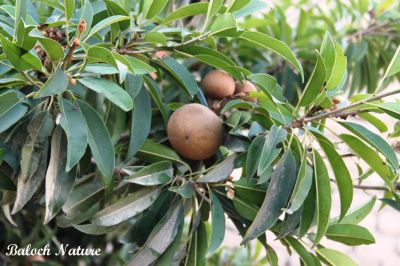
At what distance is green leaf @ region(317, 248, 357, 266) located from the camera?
755 mm

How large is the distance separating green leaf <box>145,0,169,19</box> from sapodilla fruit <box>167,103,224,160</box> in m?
0.14

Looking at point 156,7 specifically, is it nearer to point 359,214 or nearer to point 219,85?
point 219,85

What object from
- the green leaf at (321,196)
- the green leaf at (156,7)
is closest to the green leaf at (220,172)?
the green leaf at (321,196)

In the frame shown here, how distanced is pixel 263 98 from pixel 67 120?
262 mm

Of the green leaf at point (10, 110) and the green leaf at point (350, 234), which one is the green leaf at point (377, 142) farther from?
the green leaf at point (10, 110)

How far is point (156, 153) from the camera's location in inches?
29.0

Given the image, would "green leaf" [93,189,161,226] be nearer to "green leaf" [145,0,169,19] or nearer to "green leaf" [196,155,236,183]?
"green leaf" [196,155,236,183]

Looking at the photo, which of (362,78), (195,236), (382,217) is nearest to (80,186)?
(195,236)

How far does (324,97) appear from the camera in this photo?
0.64 meters

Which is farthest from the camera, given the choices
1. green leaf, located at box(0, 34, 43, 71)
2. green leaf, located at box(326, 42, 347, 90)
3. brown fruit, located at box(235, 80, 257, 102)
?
brown fruit, located at box(235, 80, 257, 102)

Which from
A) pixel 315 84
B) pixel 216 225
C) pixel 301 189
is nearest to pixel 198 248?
pixel 216 225

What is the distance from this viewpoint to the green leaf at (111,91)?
60 centimetres

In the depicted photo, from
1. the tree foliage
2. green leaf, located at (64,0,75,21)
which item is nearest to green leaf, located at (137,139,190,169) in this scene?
the tree foliage

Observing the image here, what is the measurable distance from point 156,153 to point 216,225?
0.43 ft
